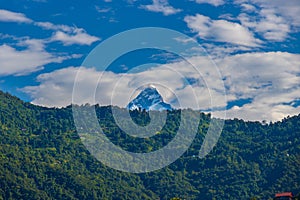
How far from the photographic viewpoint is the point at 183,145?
177 meters

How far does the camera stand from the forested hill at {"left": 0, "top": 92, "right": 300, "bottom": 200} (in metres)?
135

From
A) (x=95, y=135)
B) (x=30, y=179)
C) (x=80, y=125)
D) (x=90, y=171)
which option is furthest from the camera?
(x=80, y=125)

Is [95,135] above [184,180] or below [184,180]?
above

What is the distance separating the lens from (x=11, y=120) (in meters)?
182

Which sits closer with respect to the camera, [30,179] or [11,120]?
[30,179]

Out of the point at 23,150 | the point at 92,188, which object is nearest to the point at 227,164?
the point at 92,188

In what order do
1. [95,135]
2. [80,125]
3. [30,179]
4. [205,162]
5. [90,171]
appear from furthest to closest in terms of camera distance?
1. [80,125]
2. [95,135]
3. [205,162]
4. [90,171]
5. [30,179]

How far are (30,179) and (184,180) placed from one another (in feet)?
131

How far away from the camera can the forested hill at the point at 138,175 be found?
135m

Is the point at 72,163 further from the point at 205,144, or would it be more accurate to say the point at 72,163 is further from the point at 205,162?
the point at 205,144

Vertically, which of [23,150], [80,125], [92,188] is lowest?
[92,188]

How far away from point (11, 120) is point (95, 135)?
79.0 feet

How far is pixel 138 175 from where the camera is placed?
527 ft

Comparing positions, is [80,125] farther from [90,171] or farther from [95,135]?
[90,171]
